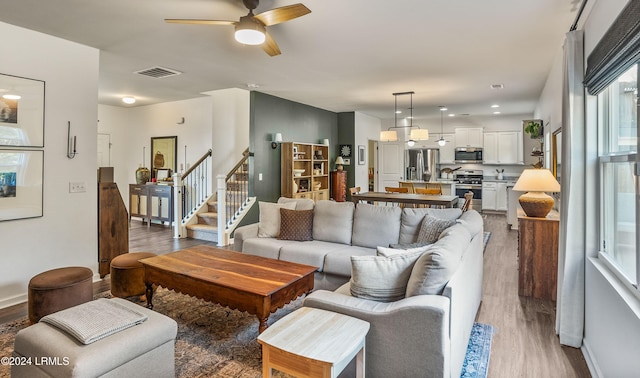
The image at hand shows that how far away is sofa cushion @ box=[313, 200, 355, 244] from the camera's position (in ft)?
13.0

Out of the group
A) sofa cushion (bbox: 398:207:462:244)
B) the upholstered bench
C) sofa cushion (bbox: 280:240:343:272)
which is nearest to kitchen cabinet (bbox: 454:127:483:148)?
sofa cushion (bbox: 398:207:462:244)

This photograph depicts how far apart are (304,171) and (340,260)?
4.30 meters

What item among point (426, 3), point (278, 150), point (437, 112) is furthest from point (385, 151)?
point (426, 3)

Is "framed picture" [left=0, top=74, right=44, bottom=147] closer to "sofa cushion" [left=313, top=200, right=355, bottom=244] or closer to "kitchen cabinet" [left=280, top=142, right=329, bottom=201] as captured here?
"sofa cushion" [left=313, top=200, right=355, bottom=244]

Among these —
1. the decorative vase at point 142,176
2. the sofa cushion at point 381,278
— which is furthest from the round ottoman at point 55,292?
the decorative vase at point 142,176

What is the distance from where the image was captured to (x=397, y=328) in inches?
72.9

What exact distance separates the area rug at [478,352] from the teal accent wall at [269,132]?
4.51 metres

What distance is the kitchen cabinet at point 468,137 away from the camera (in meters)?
9.82

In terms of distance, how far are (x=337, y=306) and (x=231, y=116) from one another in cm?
592

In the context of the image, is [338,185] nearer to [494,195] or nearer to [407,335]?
[494,195]

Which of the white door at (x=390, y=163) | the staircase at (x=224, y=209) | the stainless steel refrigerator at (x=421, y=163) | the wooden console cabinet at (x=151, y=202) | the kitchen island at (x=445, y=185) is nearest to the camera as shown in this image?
the staircase at (x=224, y=209)

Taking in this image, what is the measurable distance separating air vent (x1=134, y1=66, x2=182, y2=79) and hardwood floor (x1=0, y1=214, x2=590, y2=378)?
Answer: 9.83ft

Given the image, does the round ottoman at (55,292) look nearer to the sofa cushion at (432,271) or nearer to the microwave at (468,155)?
the sofa cushion at (432,271)

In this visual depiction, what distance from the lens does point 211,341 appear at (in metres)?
2.68
